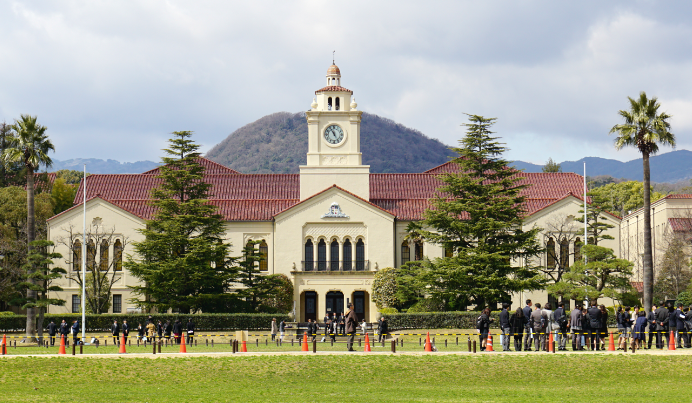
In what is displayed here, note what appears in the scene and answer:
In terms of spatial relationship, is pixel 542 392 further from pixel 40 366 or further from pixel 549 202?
pixel 549 202

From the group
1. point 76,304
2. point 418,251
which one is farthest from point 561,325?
point 76,304

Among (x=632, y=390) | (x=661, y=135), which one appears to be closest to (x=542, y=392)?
(x=632, y=390)

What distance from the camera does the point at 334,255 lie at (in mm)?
64625

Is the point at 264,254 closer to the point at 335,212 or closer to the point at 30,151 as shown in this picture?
the point at 335,212

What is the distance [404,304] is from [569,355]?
31230 millimetres

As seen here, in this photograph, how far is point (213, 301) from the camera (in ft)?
182

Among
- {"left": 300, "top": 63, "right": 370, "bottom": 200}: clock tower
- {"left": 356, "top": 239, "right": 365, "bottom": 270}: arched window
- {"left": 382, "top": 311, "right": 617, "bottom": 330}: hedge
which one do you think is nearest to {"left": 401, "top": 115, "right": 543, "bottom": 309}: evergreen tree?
{"left": 382, "top": 311, "right": 617, "bottom": 330}: hedge

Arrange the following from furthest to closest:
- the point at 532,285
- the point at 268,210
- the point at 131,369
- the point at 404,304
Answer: the point at 268,210
the point at 404,304
the point at 532,285
the point at 131,369

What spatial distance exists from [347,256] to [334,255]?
0.99m

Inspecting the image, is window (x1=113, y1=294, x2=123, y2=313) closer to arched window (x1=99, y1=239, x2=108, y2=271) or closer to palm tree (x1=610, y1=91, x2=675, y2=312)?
arched window (x1=99, y1=239, x2=108, y2=271)

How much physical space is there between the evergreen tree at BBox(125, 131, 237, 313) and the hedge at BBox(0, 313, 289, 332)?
7.16ft

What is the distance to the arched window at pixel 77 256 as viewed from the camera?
63781mm

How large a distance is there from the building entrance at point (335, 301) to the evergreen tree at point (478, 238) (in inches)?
328

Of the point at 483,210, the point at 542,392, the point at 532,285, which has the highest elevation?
the point at 483,210
